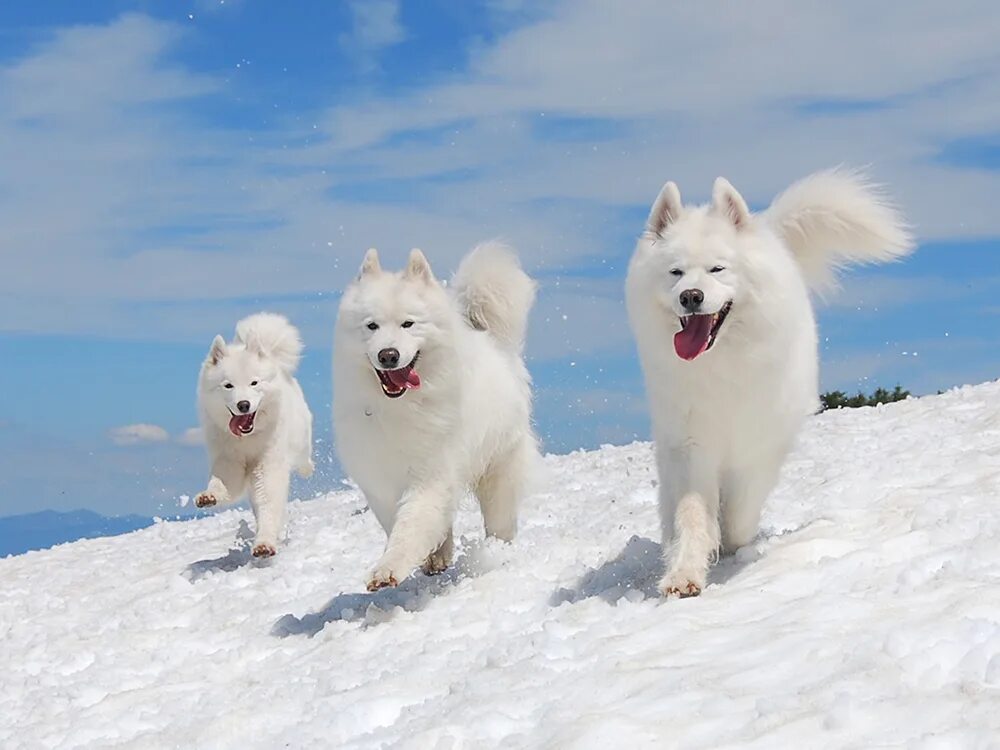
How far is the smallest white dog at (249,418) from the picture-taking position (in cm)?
984

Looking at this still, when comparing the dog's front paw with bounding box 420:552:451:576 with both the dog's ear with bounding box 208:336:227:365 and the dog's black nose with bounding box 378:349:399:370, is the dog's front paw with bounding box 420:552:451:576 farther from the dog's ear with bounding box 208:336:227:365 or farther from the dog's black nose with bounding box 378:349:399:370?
the dog's ear with bounding box 208:336:227:365

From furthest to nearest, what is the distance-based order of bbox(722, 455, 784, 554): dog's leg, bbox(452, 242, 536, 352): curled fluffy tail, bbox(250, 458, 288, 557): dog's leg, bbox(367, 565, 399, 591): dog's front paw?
bbox(250, 458, 288, 557): dog's leg → bbox(452, 242, 536, 352): curled fluffy tail → bbox(367, 565, 399, 591): dog's front paw → bbox(722, 455, 784, 554): dog's leg

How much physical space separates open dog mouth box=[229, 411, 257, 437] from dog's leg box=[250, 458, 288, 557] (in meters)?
0.30

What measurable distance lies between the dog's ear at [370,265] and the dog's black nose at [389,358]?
22.3 inches

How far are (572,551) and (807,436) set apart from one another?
4.59m

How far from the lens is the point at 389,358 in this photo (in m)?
6.38

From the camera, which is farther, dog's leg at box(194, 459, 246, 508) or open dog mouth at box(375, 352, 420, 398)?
dog's leg at box(194, 459, 246, 508)

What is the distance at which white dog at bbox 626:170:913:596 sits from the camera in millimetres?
5281

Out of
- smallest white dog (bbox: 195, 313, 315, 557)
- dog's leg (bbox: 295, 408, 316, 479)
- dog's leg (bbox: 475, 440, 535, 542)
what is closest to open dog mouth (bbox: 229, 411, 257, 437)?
smallest white dog (bbox: 195, 313, 315, 557)

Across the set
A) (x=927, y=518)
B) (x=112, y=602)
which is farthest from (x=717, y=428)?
(x=112, y=602)

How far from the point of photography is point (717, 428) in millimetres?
5508

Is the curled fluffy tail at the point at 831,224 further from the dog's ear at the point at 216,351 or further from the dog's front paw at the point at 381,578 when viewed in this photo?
the dog's ear at the point at 216,351

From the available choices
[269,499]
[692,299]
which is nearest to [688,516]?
[692,299]

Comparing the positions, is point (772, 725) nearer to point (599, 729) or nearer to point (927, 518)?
point (599, 729)
